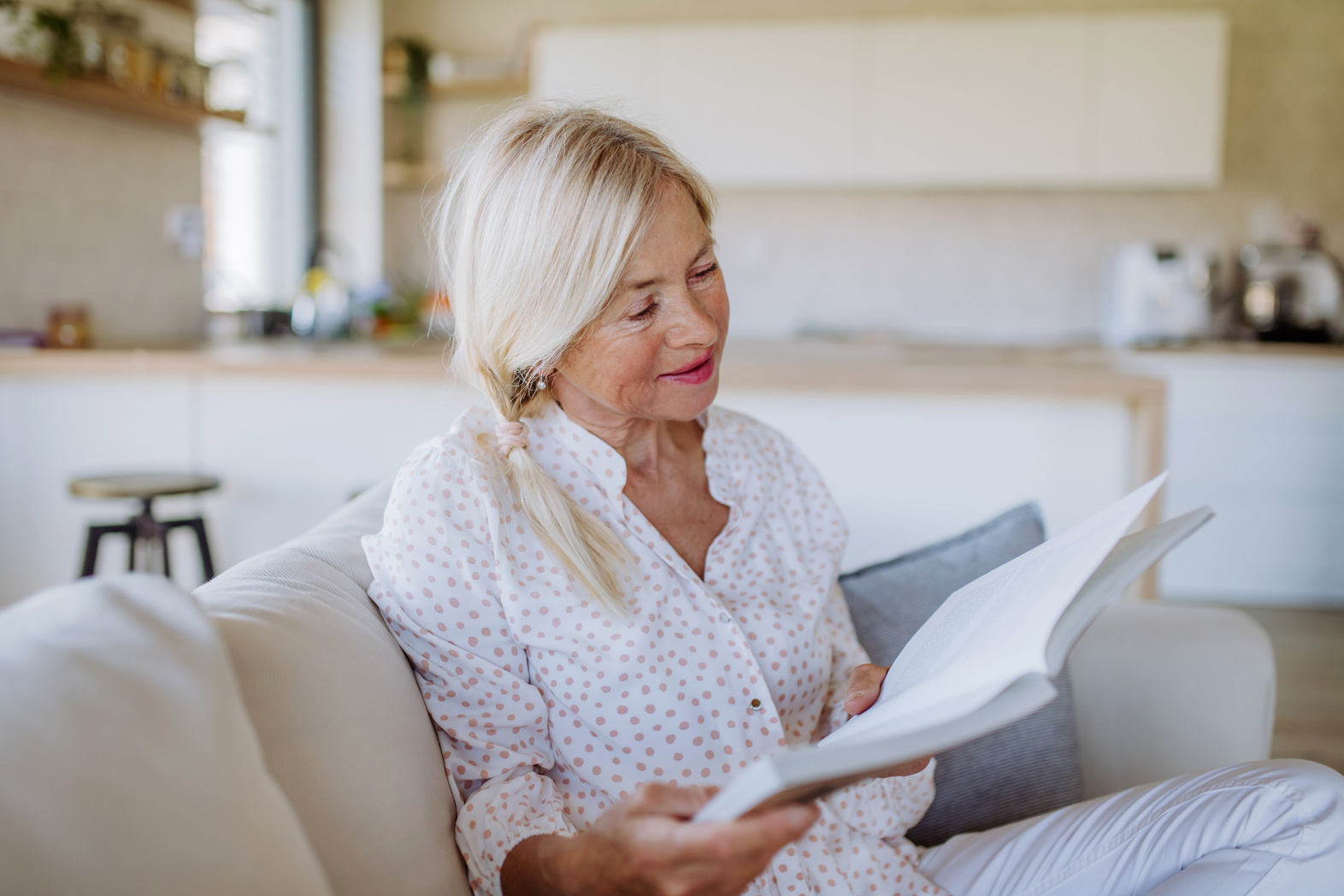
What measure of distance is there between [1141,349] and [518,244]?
324 cm

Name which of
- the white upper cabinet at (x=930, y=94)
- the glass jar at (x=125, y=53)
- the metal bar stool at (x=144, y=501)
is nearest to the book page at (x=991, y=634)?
the metal bar stool at (x=144, y=501)

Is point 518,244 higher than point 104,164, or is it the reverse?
point 104,164

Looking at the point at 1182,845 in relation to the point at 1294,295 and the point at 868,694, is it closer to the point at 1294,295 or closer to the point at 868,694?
the point at 868,694

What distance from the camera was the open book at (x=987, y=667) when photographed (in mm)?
551

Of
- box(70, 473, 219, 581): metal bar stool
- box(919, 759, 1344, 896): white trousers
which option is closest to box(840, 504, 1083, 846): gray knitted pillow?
box(919, 759, 1344, 896): white trousers

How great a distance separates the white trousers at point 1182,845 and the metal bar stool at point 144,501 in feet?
5.79

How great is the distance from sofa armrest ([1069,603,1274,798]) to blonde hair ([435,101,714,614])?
757 millimetres

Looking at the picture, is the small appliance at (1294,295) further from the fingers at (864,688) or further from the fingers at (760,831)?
the fingers at (760,831)

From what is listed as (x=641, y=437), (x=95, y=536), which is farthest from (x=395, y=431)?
(x=641, y=437)

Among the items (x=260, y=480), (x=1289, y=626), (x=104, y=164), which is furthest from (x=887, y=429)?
(x=104, y=164)

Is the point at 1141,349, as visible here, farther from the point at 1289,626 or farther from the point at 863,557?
the point at 863,557

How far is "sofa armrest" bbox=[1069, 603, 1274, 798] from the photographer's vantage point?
4.37 ft

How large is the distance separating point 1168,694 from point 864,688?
0.57 meters

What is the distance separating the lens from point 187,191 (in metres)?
3.66
